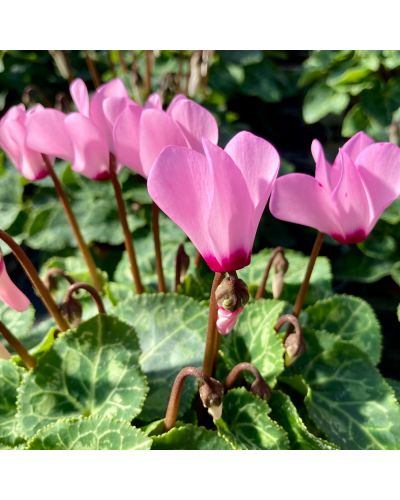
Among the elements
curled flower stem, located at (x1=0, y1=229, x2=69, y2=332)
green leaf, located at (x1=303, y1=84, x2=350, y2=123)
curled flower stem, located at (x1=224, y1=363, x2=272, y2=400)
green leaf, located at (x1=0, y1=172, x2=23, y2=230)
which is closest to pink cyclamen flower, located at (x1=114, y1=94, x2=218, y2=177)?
curled flower stem, located at (x1=0, y1=229, x2=69, y2=332)

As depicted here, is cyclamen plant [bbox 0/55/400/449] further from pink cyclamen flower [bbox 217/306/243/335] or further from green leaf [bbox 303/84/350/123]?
green leaf [bbox 303/84/350/123]

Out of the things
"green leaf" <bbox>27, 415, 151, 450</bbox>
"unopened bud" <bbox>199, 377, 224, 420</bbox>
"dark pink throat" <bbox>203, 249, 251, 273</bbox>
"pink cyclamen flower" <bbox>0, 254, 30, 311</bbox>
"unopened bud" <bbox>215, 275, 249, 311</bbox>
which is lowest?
"green leaf" <bbox>27, 415, 151, 450</bbox>

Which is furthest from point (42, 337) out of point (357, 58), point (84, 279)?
point (357, 58)

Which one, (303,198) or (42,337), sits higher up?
(303,198)

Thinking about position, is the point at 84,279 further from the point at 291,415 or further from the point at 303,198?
the point at 303,198

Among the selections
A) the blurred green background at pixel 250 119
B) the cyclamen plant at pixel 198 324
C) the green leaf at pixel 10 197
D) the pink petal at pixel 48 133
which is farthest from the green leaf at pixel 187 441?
the green leaf at pixel 10 197

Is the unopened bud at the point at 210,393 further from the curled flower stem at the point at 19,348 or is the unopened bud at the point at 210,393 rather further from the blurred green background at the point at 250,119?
the blurred green background at the point at 250,119

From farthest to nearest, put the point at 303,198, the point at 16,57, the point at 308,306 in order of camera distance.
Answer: the point at 16,57
the point at 308,306
the point at 303,198
